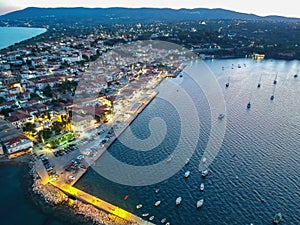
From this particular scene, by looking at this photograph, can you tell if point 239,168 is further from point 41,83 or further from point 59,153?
point 41,83

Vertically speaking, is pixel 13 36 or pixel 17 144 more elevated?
pixel 17 144

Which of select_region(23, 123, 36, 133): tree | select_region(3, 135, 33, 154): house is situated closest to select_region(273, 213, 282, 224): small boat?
select_region(3, 135, 33, 154): house

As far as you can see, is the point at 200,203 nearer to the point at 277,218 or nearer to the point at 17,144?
the point at 277,218

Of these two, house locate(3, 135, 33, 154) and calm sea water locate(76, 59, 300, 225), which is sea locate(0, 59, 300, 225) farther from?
house locate(3, 135, 33, 154)

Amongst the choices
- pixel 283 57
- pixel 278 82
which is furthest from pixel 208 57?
pixel 278 82

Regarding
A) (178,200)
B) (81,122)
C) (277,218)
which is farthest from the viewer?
(81,122)

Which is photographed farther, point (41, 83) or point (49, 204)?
point (41, 83)

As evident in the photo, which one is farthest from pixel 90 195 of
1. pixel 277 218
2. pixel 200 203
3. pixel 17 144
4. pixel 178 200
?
pixel 277 218
